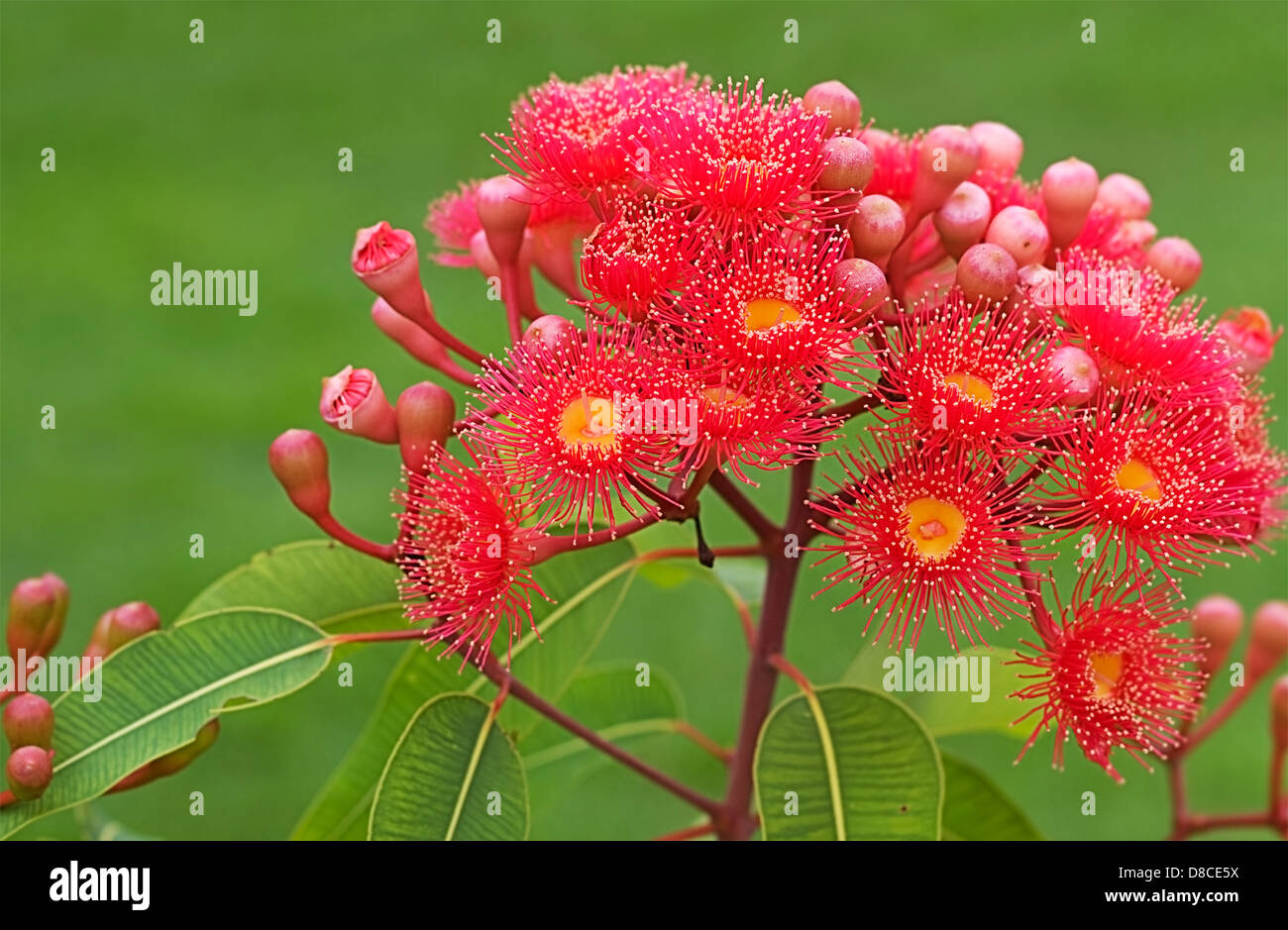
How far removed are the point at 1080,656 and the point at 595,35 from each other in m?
2.72

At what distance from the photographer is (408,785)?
874 millimetres

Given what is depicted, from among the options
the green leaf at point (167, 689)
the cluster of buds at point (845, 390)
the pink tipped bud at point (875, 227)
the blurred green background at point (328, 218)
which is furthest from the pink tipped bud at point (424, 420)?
the blurred green background at point (328, 218)

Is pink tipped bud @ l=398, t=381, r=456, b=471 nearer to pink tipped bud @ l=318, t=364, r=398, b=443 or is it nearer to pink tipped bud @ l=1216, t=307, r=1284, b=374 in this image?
pink tipped bud @ l=318, t=364, r=398, b=443

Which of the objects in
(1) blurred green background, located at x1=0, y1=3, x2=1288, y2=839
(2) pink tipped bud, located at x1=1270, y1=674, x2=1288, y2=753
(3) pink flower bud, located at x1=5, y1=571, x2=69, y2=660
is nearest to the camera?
(3) pink flower bud, located at x1=5, y1=571, x2=69, y2=660

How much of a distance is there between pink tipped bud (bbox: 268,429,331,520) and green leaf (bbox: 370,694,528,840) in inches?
5.9

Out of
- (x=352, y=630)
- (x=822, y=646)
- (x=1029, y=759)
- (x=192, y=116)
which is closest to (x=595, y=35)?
(x=192, y=116)

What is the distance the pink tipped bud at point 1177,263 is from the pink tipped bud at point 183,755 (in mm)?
676

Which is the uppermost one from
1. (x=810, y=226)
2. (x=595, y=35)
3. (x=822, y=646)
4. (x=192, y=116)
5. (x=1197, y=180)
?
(x=595, y=35)

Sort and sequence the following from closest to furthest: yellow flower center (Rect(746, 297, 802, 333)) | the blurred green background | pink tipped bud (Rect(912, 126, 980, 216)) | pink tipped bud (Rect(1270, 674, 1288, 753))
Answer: yellow flower center (Rect(746, 297, 802, 333)) < pink tipped bud (Rect(912, 126, 980, 216)) < pink tipped bud (Rect(1270, 674, 1288, 753)) < the blurred green background

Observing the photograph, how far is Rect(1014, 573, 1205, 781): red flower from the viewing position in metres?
0.84

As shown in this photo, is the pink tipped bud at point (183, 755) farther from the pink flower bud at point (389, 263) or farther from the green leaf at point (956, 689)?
the green leaf at point (956, 689)

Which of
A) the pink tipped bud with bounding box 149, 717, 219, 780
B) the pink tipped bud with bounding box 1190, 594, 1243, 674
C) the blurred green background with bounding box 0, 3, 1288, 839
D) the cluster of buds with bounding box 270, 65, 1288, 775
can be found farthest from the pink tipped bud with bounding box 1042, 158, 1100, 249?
the blurred green background with bounding box 0, 3, 1288, 839
